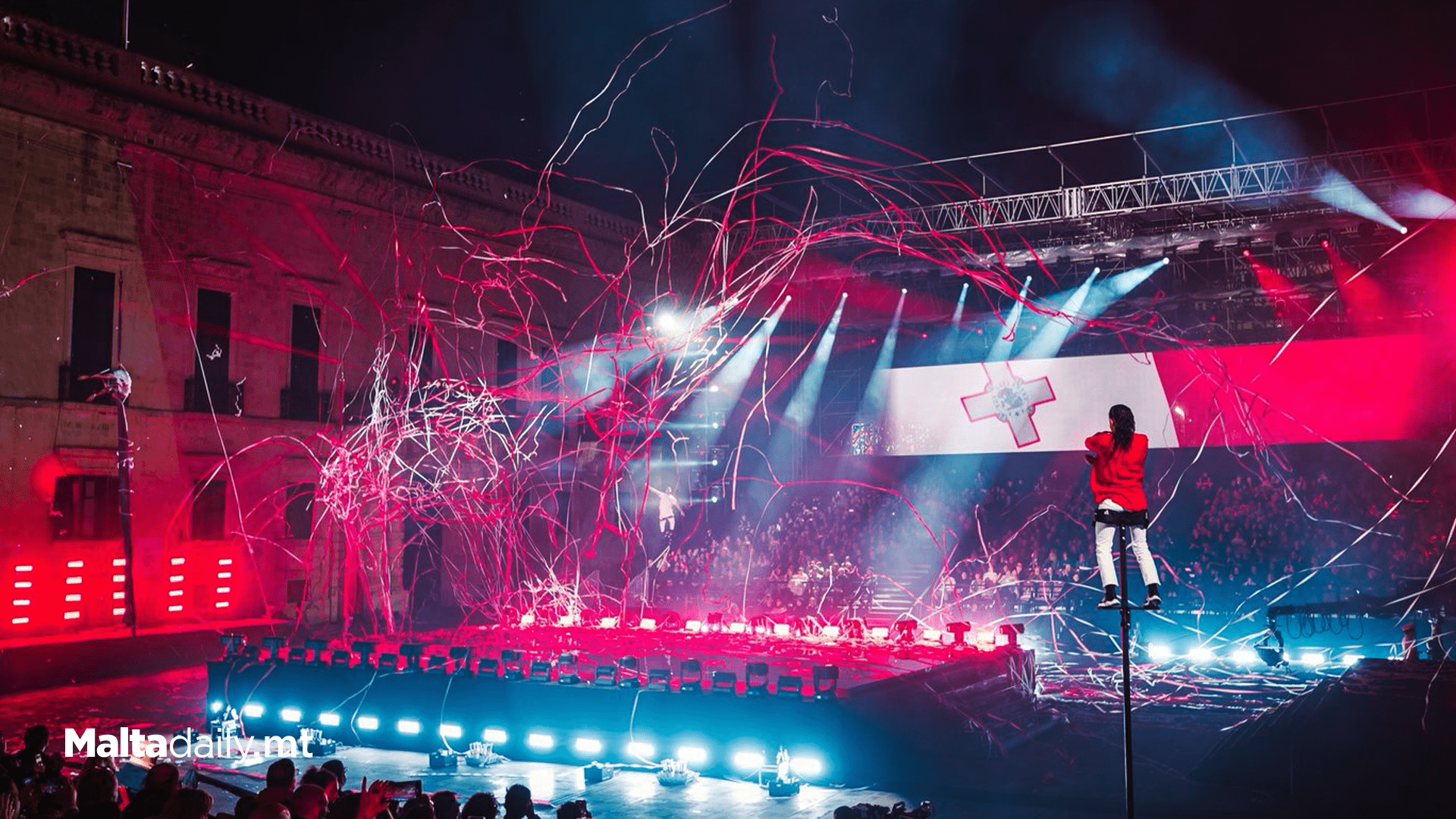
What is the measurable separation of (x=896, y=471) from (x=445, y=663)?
13435 mm

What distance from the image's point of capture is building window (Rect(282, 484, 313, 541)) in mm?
18922

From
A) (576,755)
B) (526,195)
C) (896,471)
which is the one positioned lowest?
(576,755)

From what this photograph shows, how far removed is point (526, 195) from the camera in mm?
22312

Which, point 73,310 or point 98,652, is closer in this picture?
point 98,652

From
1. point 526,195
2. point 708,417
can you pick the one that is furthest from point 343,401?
point 708,417

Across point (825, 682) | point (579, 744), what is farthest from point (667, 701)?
point (825, 682)

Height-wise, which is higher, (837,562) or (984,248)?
(984,248)

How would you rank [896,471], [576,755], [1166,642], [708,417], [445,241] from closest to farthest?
[576,755] → [1166,642] → [445,241] → [896,471] → [708,417]

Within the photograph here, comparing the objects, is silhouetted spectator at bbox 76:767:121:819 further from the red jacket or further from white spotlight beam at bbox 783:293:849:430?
white spotlight beam at bbox 783:293:849:430

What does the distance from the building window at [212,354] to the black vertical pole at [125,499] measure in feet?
4.48

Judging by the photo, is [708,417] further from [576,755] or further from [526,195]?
[576,755]

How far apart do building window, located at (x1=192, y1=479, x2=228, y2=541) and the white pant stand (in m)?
15.2

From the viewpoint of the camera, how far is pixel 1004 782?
859 centimetres

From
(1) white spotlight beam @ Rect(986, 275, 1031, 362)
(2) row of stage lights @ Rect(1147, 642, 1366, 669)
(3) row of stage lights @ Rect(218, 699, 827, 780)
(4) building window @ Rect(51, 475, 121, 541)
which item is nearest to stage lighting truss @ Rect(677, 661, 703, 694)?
(3) row of stage lights @ Rect(218, 699, 827, 780)
